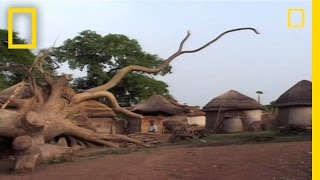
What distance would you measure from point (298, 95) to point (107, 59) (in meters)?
15.9

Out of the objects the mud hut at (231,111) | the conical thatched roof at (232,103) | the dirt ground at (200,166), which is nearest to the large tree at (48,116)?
the dirt ground at (200,166)

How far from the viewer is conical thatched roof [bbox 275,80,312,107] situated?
23.3 m

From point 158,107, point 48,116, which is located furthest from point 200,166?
point 158,107

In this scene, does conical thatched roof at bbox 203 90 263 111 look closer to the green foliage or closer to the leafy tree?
the leafy tree

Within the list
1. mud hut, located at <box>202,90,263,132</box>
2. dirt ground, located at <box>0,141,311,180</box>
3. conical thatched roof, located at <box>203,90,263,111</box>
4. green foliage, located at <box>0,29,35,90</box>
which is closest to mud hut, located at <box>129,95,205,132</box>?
mud hut, located at <box>202,90,263,132</box>

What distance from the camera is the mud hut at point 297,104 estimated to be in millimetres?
23406

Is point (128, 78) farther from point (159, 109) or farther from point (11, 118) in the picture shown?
point (11, 118)

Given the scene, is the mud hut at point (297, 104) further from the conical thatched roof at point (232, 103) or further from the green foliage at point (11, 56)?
the green foliage at point (11, 56)

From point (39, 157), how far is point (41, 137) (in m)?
1.59

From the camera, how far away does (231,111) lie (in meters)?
30.8

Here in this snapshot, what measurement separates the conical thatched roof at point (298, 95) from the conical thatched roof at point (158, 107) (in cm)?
575

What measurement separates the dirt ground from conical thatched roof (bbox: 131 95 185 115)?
49.5ft

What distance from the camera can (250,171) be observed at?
7742 millimetres

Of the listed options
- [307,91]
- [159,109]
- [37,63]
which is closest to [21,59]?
[159,109]
